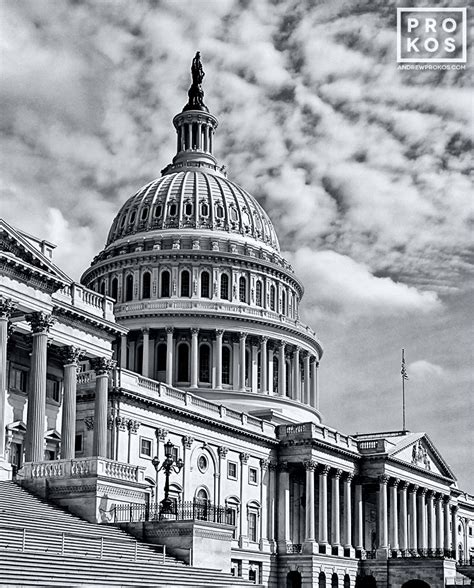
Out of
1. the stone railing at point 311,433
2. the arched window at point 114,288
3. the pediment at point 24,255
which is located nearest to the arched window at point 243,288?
the arched window at point 114,288

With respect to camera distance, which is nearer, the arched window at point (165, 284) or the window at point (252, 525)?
the window at point (252, 525)

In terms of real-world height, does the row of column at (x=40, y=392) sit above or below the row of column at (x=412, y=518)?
above

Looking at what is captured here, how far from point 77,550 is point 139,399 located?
116 ft

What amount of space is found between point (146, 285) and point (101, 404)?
49.9 m

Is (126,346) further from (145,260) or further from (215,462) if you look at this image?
(215,462)

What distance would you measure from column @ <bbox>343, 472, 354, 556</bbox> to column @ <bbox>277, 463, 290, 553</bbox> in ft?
23.1

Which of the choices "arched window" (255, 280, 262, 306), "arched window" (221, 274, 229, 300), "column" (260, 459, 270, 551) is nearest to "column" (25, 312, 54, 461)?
"column" (260, 459, 270, 551)

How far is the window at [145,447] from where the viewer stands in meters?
77.9

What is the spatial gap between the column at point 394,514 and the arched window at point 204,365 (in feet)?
69.5

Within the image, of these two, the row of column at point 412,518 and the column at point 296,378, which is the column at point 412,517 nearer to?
the row of column at point 412,518

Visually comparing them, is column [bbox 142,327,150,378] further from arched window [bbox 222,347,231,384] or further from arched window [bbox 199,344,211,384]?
arched window [bbox 222,347,231,384]

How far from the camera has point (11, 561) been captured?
115 ft

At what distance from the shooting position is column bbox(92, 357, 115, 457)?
2539 inches

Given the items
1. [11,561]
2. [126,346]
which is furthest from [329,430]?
[11,561]
